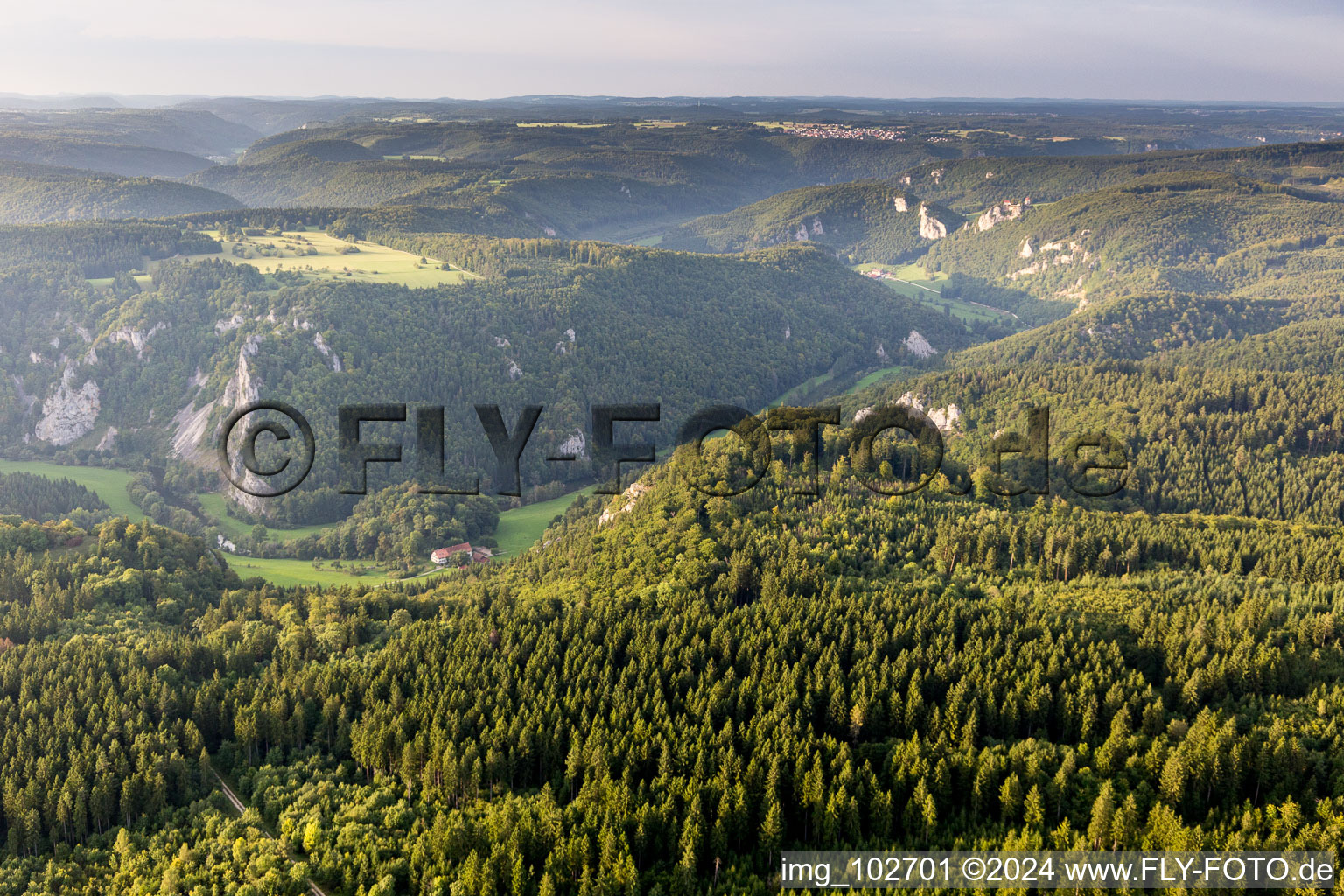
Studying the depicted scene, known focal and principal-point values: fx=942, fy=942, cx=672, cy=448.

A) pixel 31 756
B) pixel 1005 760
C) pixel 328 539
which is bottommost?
pixel 328 539

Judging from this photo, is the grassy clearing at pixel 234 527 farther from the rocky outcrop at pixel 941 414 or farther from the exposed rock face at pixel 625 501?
the rocky outcrop at pixel 941 414

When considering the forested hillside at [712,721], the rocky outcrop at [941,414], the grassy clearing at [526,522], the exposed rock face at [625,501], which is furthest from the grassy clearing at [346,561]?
the rocky outcrop at [941,414]

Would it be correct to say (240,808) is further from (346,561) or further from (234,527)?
(234,527)

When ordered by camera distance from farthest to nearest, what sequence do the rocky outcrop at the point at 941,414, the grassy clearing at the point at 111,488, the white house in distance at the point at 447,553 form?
the rocky outcrop at the point at 941,414, the grassy clearing at the point at 111,488, the white house in distance at the point at 447,553

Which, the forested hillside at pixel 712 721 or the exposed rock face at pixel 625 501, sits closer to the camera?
the forested hillside at pixel 712 721

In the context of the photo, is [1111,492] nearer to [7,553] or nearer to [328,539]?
[328,539]

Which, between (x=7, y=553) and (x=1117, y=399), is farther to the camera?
(x=1117, y=399)

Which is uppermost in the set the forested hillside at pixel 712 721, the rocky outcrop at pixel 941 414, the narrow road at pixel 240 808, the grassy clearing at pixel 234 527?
the rocky outcrop at pixel 941 414

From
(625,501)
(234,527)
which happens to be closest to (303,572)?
(234,527)

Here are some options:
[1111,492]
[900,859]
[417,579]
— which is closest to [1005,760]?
[900,859]
